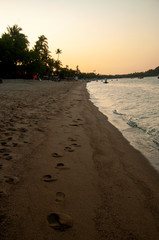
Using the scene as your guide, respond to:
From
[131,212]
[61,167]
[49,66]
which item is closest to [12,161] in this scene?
[61,167]

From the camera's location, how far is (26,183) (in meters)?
2.07

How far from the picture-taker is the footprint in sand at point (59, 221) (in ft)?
4.84

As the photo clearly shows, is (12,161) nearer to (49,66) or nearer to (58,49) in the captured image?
(49,66)

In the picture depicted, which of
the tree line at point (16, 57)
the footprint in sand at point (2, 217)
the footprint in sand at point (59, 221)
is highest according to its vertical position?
→ the tree line at point (16, 57)

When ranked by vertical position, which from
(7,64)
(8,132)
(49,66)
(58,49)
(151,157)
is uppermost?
(58,49)

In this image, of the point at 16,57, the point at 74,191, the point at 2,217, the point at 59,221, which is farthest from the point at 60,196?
the point at 16,57

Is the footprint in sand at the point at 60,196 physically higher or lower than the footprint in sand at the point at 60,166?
lower

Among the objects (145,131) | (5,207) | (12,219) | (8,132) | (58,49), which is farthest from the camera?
(58,49)

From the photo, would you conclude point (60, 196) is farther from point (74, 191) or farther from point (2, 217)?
point (2, 217)

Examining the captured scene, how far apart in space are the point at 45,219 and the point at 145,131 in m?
4.65

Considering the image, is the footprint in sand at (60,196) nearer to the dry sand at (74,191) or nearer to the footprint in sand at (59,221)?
the dry sand at (74,191)

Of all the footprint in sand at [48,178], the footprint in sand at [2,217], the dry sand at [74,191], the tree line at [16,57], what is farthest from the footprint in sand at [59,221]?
the tree line at [16,57]

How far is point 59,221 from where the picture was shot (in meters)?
1.53

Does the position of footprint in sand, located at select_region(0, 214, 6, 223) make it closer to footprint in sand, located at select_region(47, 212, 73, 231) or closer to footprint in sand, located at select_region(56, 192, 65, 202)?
footprint in sand, located at select_region(47, 212, 73, 231)
